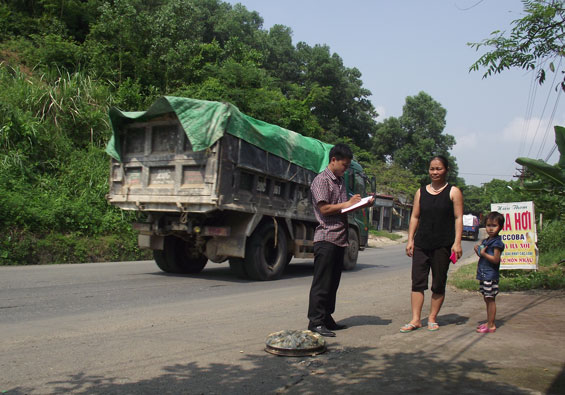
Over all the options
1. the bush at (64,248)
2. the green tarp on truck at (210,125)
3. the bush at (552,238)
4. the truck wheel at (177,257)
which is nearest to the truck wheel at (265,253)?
the truck wheel at (177,257)

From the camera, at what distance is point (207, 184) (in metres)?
8.29

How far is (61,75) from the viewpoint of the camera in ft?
60.4

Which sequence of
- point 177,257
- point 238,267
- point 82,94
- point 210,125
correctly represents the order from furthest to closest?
point 82,94, point 177,257, point 238,267, point 210,125

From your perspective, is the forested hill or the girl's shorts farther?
the forested hill

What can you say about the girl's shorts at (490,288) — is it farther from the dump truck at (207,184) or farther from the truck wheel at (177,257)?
the truck wheel at (177,257)

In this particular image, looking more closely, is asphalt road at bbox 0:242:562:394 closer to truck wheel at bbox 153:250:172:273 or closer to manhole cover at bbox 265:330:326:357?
manhole cover at bbox 265:330:326:357

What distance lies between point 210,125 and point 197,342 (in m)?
4.60

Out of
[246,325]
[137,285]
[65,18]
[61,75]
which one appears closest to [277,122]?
[61,75]

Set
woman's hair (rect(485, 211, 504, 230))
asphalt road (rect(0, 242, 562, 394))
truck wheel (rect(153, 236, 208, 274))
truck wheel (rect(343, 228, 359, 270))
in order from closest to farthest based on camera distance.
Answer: asphalt road (rect(0, 242, 562, 394))
woman's hair (rect(485, 211, 504, 230))
truck wheel (rect(153, 236, 208, 274))
truck wheel (rect(343, 228, 359, 270))

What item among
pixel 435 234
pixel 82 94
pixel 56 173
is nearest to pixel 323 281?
pixel 435 234

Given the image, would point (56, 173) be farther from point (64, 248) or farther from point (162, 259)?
point (162, 259)

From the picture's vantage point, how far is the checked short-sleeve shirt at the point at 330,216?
15.7 feet

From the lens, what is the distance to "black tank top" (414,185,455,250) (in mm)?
4898

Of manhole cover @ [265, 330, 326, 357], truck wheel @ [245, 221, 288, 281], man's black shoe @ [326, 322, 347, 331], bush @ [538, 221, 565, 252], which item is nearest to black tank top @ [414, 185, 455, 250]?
man's black shoe @ [326, 322, 347, 331]
